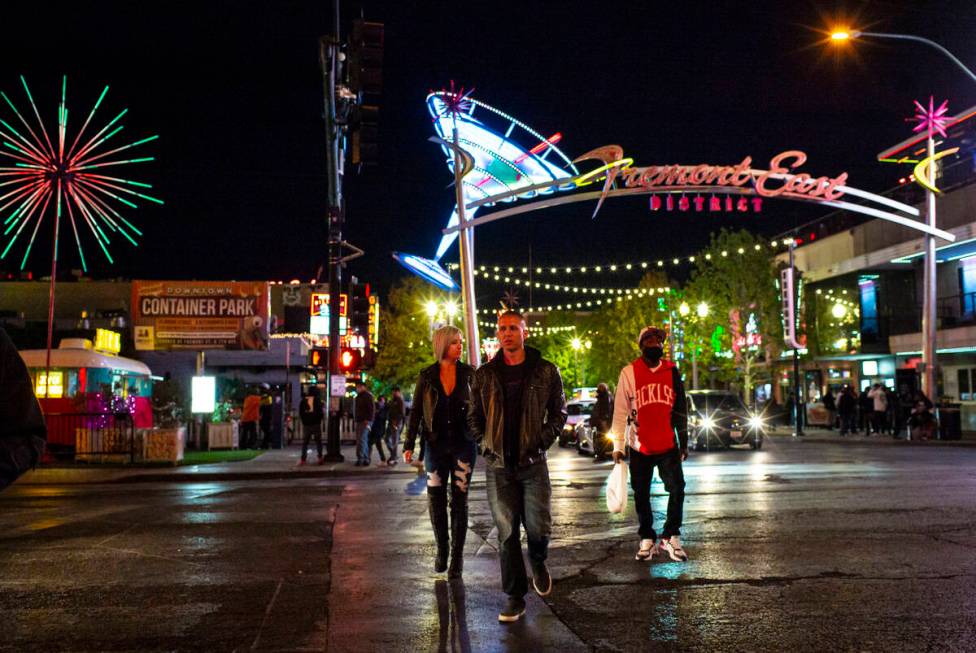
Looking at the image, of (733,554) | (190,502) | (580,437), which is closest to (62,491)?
(190,502)

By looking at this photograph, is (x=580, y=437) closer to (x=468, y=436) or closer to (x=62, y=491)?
(x=62, y=491)

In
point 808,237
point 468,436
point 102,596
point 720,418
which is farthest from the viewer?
point 808,237

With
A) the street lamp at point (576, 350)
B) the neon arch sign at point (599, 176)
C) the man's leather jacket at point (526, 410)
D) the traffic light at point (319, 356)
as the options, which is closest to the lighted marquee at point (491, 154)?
the neon arch sign at point (599, 176)

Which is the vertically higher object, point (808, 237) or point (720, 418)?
point (808, 237)

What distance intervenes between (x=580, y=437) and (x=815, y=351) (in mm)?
22426

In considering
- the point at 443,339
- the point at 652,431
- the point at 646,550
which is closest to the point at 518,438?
the point at 443,339

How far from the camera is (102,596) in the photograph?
6.24 metres

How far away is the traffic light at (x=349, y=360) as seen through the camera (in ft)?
67.4

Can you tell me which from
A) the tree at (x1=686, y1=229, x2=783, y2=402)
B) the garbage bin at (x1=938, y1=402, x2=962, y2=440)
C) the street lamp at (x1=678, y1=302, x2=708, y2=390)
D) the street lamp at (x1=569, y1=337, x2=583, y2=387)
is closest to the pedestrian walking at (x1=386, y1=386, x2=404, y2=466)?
the garbage bin at (x1=938, y1=402, x2=962, y2=440)

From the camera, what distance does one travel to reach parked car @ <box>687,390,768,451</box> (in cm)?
2402

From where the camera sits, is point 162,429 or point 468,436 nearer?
point 468,436

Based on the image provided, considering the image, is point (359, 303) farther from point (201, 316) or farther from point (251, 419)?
point (201, 316)

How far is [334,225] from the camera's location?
1998 centimetres

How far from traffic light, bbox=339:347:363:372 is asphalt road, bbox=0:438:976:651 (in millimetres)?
8575
